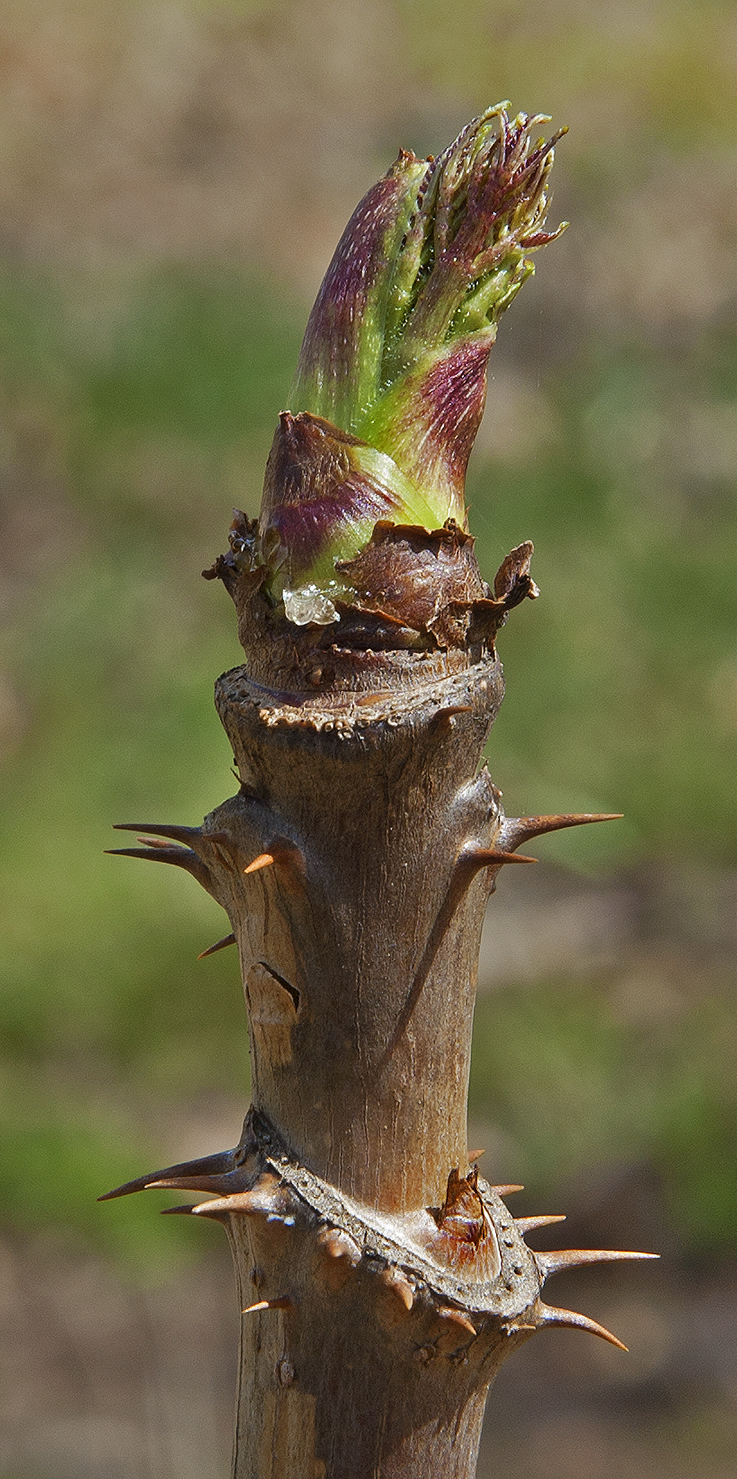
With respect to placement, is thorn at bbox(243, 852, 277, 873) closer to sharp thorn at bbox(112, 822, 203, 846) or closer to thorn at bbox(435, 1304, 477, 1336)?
sharp thorn at bbox(112, 822, 203, 846)

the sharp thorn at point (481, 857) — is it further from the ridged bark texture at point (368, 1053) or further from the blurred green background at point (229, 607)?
the blurred green background at point (229, 607)

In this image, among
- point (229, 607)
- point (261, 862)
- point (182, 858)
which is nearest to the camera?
point (261, 862)

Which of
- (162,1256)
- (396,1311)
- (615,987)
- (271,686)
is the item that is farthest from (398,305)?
(615,987)

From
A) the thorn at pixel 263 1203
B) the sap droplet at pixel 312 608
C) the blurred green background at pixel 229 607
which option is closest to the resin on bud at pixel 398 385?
the sap droplet at pixel 312 608

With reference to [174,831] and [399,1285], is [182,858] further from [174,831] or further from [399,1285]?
[399,1285]

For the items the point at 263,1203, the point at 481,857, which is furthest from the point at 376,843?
the point at 263,1203

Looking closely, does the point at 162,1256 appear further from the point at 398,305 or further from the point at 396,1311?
the point at 398,305

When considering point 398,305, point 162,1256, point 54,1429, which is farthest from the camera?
point 162,1256
